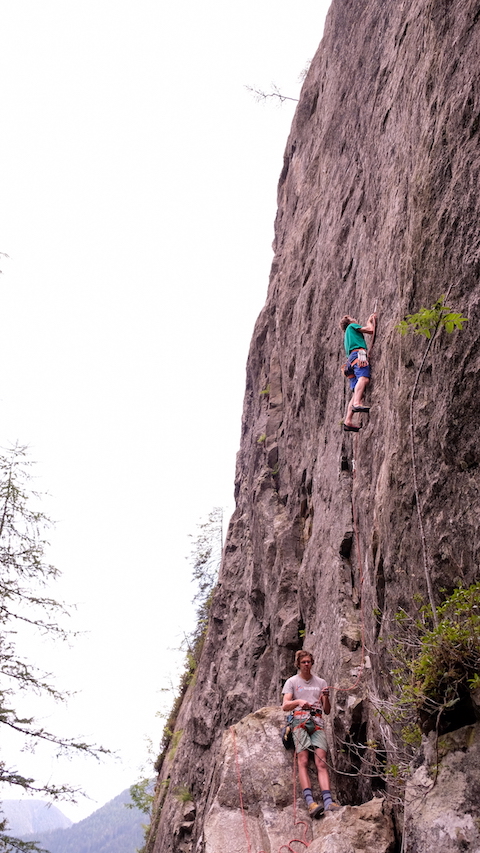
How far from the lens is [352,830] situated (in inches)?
207

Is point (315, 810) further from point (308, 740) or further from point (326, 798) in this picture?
point (308, 740)

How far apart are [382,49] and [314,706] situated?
995 centimetres

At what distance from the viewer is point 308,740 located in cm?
693

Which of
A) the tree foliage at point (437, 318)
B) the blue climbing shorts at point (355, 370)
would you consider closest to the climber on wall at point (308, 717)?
the blue climbing shorts at point (355, 370)

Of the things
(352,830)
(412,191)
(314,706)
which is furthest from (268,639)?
(412,191)

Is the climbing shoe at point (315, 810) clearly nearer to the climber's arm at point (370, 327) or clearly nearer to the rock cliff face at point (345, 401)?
the rock cliff face at point (345, 401)

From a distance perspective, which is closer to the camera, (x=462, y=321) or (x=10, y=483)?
(x=462, y=321)

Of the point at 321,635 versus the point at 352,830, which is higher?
the point at 321,635

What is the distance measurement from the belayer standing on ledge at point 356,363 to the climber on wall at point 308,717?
10.5ft

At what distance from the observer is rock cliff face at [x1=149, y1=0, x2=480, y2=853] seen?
17.1 ft

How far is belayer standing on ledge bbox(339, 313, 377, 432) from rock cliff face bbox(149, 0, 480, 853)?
0.61 feet

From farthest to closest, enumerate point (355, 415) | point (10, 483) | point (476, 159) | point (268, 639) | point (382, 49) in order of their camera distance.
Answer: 1. point (10, 483)
2. point (268, 639)
3. point (382, 49)
4. point (355, 415)
5. point (476, 159)

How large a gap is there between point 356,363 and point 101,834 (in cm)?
17068

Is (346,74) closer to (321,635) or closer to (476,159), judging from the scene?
(476,159)
